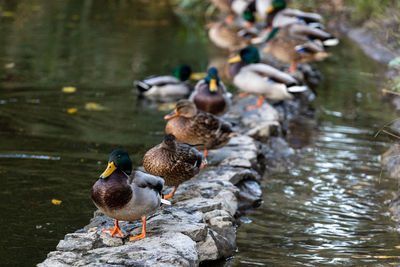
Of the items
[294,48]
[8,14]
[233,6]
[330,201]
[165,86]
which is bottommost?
[8,14]

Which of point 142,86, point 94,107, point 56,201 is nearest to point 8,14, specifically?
point 142,86

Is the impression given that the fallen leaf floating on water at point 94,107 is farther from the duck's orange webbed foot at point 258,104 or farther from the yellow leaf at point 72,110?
the duck's orange webbed foot at point 258,104

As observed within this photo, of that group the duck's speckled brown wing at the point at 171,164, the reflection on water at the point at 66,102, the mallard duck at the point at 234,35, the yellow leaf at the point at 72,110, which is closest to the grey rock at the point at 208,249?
the duck's speckled brown wing at the point at 171,164

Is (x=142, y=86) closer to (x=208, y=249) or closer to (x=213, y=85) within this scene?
(x=213, y=85)

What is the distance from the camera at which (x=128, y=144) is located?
719 cm

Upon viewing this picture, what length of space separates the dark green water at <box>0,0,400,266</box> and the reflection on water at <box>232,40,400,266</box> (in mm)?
11

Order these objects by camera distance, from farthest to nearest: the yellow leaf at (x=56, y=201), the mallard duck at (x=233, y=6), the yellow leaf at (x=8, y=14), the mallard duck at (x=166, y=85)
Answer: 1. the mallard duck at (x=233, y=6)
2. the yellow leaf at (x=8, y=14)
3. the mallard duck at (x=166, y=85)
4. the yellow leaf at (x=56, y=201)

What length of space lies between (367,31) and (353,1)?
1699mm

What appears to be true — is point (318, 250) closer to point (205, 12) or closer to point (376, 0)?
point (376, 0)

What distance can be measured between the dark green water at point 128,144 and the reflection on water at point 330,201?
0.04ft

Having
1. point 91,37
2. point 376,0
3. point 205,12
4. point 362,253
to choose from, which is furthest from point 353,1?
point 362,253

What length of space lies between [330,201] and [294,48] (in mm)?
4094

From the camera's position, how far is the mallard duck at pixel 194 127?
6.02 m

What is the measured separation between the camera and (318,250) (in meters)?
4.93
